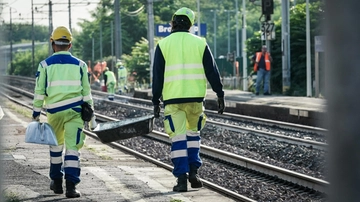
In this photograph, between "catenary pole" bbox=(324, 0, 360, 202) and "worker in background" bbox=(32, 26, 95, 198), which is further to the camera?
"worker in background" bbox=(32, 26, 95, 198)

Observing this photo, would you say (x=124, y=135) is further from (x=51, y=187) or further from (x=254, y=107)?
(x=254, y=107)

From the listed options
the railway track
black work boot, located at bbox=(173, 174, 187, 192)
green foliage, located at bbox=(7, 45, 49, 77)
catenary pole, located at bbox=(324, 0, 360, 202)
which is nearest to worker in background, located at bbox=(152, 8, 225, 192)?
black work boot, located at bbox=(173, 174, 187, 192)

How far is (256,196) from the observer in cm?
828

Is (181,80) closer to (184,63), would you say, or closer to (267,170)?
(184,63)

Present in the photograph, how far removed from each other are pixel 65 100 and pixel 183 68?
1238 millimetres

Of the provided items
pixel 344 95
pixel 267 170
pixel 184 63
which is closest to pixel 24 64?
pixel 267 170

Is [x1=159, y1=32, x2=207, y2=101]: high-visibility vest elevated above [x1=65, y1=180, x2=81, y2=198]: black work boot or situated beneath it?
elevated above

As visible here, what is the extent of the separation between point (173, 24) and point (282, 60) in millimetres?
23403

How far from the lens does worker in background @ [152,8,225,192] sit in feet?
26.3

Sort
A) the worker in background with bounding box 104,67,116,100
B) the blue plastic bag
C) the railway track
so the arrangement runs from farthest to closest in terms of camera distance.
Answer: the worker in background with bounding box 104,67,116,100 → the railway track → the blue plastic bag

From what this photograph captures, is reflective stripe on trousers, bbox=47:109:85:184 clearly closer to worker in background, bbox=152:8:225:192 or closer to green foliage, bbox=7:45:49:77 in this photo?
worker in background, bbox=152:8:225:192

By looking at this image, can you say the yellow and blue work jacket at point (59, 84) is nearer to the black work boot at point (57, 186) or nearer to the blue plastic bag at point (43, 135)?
Result: the blue plastic bag at point (43, 135)

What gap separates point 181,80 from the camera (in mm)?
8062

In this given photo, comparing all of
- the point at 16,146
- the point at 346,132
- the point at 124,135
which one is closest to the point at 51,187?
the point at 124,135
